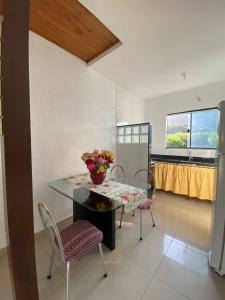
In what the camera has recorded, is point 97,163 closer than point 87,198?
No

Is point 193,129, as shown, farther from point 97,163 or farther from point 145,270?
point 145,270

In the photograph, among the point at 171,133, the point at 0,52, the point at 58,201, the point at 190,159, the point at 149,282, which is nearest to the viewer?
the point at 0,52

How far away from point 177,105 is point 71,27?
2.82m

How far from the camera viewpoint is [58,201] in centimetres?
220

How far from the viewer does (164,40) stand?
5.97ft

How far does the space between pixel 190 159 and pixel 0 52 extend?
12.0 feet

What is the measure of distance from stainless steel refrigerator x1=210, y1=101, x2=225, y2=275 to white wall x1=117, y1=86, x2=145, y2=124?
221 centimetres

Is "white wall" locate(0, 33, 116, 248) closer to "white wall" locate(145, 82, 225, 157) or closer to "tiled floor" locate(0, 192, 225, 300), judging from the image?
"tiled floor" locate(0, 192, 225, 300)

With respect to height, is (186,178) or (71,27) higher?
(71,27)

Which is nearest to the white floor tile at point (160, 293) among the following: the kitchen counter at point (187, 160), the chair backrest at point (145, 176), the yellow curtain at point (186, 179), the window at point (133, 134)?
the chair backrest at point (145, 176)

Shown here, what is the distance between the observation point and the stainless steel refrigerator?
133 centimetres

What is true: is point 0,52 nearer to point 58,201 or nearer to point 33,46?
point 33,46

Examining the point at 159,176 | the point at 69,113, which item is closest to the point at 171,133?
the point at 159,176

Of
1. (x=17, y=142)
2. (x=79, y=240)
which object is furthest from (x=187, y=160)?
(x=17, y=142)
